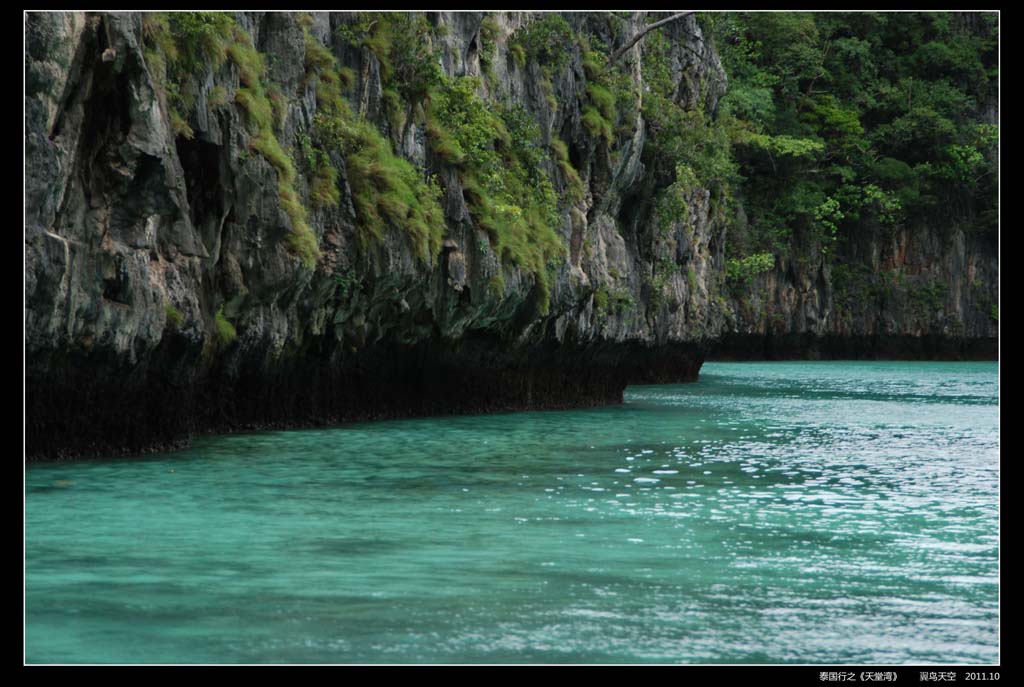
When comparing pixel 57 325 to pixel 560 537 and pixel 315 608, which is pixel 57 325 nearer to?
pixel 560 537

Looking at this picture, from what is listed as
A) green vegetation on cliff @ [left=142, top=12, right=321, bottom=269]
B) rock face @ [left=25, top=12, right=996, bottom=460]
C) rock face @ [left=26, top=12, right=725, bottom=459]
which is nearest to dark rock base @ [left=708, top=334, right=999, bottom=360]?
rock face @ [left=25, top=12, right=996, bottom=460]

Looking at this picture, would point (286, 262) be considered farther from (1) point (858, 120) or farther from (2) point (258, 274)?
(1) point (858, 120)

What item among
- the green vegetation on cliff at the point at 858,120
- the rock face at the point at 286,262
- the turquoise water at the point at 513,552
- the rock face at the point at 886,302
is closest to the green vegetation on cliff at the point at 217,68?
the rock face at the point at 286,262

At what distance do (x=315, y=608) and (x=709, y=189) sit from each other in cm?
3979

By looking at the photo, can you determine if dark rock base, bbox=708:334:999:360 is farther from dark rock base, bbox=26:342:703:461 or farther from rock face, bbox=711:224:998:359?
dark rock base, bbox=26:342:703:461

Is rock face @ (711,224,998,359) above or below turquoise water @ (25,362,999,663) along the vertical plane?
above

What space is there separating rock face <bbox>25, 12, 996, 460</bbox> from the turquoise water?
3.52 ft

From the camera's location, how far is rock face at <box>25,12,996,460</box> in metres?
16.1

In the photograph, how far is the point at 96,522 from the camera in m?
12.9

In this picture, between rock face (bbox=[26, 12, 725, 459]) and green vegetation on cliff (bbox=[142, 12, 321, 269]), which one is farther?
green vegetation on cliff (bbox=[142, 12, 321, 269])

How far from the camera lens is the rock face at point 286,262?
16141mm

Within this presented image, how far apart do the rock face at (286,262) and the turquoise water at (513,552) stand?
107 centimetres
